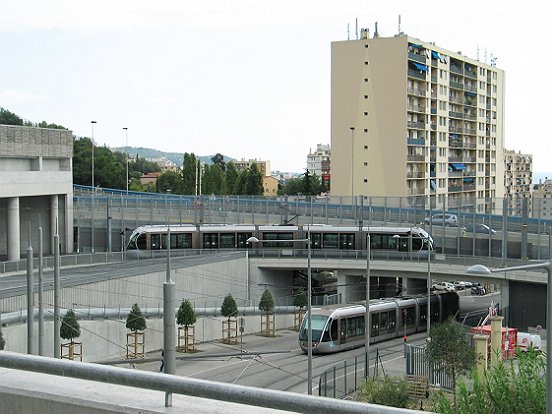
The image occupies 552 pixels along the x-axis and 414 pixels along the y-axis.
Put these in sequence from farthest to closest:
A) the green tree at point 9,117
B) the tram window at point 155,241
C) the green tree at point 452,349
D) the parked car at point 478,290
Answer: the green tree at point 9,117 < the parked car at point 478,290 < the tram window at point 155,241 < the green tree at point 452,349

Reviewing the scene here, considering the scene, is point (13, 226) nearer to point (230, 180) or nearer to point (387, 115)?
point (387, 115)

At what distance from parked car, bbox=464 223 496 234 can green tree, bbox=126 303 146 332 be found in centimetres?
2400

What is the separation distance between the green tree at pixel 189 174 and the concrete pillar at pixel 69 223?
183ft

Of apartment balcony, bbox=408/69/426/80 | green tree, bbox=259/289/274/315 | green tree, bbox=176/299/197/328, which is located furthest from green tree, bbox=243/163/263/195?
green tree, bbox=176/299/197/328

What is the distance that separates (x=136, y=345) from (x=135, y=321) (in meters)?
0.88

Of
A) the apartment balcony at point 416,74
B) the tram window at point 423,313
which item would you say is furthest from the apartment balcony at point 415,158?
the tram window at point 423,313

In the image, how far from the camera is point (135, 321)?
31547 mm

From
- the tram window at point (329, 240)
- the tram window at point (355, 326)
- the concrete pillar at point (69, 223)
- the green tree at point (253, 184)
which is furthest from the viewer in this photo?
the green tree at point (253, 184)

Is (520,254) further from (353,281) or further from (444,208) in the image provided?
(353,281)

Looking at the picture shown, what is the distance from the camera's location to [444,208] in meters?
50.6

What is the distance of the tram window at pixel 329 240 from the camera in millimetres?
50281

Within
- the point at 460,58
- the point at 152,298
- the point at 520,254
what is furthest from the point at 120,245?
the point at 460,58

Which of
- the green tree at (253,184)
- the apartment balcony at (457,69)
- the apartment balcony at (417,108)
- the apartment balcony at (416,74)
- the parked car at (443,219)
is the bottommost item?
the parked car at (443,219)

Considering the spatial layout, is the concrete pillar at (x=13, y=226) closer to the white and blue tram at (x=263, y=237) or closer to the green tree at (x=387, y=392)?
the white and blue tram at (x=263, y=237)
